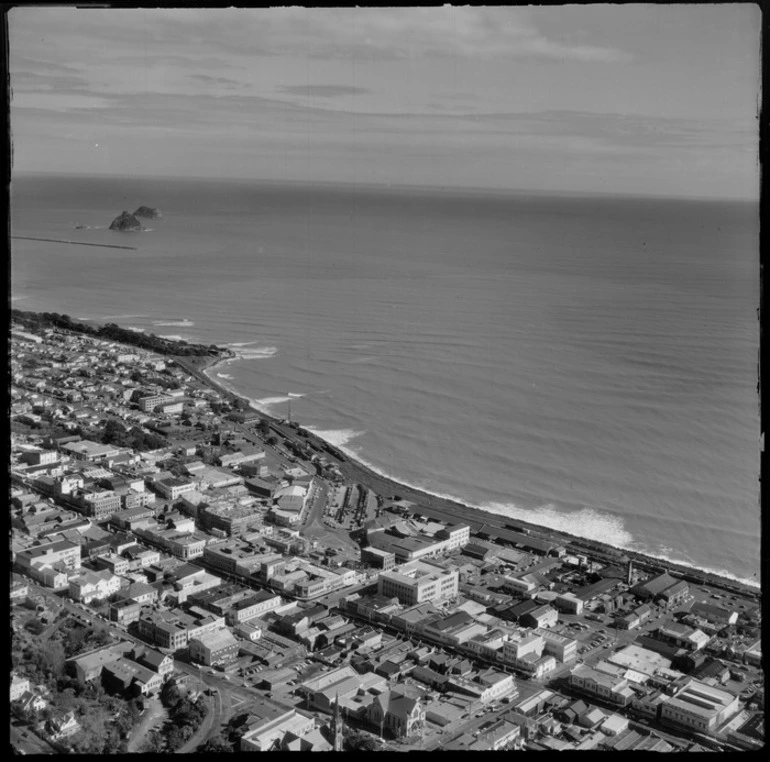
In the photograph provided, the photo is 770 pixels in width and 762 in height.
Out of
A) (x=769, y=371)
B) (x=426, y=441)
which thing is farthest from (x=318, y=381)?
(x=769, y=371)

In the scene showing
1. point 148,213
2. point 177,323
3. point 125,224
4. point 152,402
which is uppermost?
point 148,213

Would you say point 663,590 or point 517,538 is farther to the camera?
point 517,538

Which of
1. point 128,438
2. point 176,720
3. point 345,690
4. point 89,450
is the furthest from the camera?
point 128,438

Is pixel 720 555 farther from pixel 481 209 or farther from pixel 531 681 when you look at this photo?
pixel 481 209

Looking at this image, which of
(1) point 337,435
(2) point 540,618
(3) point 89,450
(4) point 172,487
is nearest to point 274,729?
(2) point 540,618

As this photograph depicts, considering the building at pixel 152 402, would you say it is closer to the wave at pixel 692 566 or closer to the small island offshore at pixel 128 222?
the wave at pixel 692 566

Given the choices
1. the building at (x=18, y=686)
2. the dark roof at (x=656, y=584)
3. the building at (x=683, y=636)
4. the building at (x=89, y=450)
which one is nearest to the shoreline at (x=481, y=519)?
the dark roof at (x=656, y=584)

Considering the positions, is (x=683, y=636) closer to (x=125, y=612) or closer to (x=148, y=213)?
(x=125, y=612)
